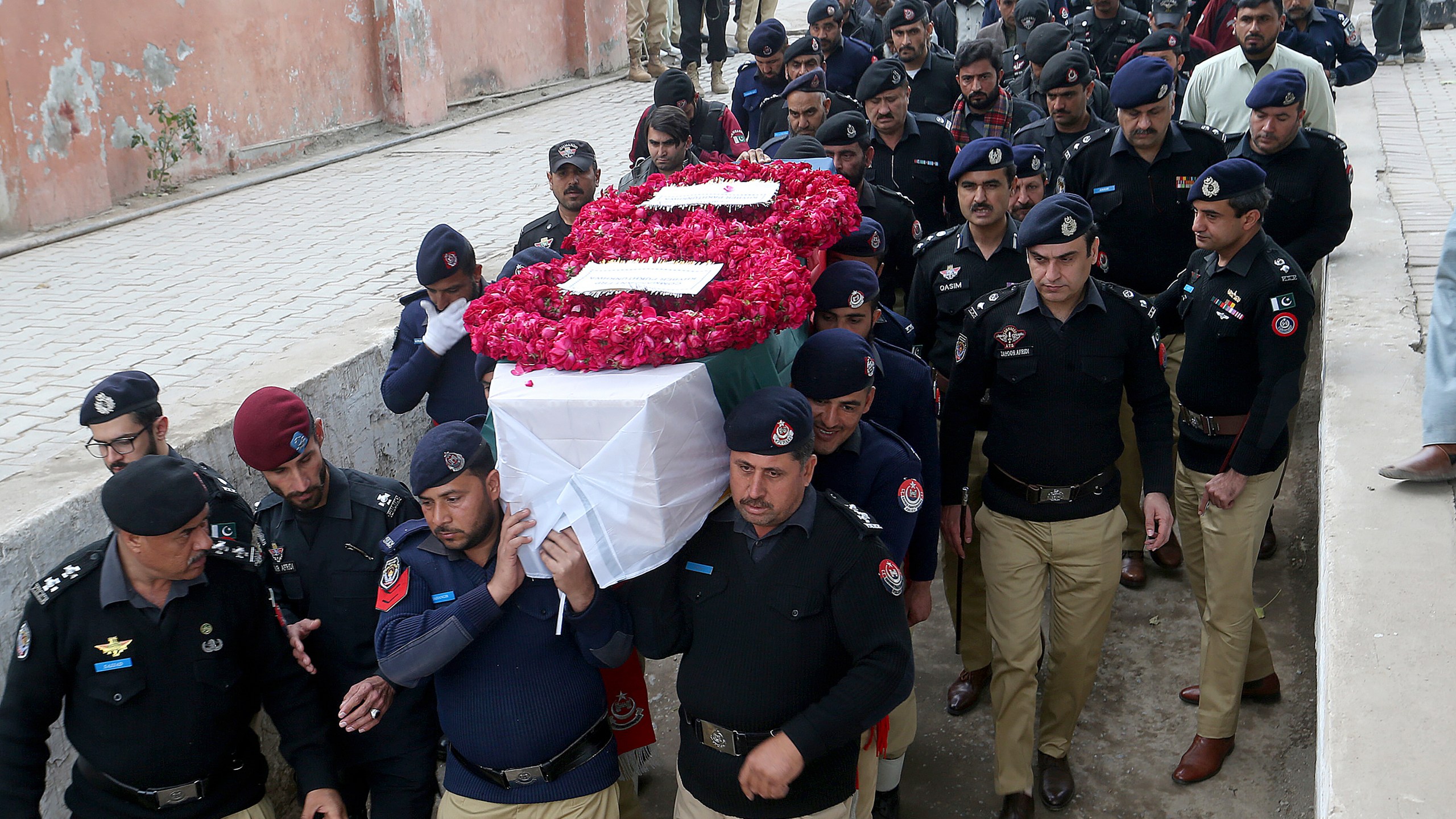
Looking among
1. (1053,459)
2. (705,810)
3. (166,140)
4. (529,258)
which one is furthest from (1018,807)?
(166,140)

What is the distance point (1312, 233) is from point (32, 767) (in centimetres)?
527

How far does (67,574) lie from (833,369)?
2.15 meters

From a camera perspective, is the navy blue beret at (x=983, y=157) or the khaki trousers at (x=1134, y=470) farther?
the khaki trousers at (x=1134, y=470)

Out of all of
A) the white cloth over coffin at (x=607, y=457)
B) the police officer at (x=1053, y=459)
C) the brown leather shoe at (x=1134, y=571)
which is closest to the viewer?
the white cloth over coffin at (x=607, y=457)

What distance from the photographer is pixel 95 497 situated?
13.4 feet

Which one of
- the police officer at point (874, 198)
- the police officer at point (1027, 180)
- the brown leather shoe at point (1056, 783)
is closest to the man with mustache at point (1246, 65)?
the police officer at point (1027, 180)

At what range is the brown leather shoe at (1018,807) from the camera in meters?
3.97

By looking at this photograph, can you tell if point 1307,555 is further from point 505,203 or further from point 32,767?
point 505,203

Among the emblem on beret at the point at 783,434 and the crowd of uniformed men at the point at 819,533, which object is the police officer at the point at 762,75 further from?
the emblem on beret at the point at 783,434

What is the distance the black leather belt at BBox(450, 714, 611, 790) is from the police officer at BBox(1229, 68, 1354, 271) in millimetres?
3860

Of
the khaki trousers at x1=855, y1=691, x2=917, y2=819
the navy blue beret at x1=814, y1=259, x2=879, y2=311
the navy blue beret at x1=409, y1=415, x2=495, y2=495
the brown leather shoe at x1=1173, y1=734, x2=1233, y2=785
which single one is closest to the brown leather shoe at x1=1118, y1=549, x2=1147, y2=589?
the brown leather shoe at x1=1173, y1=734, x2=1233, y2=785

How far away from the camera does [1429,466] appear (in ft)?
12.4

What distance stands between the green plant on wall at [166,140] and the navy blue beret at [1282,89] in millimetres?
7679

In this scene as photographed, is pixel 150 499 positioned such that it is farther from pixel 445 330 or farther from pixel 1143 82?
pixel 1143 82
